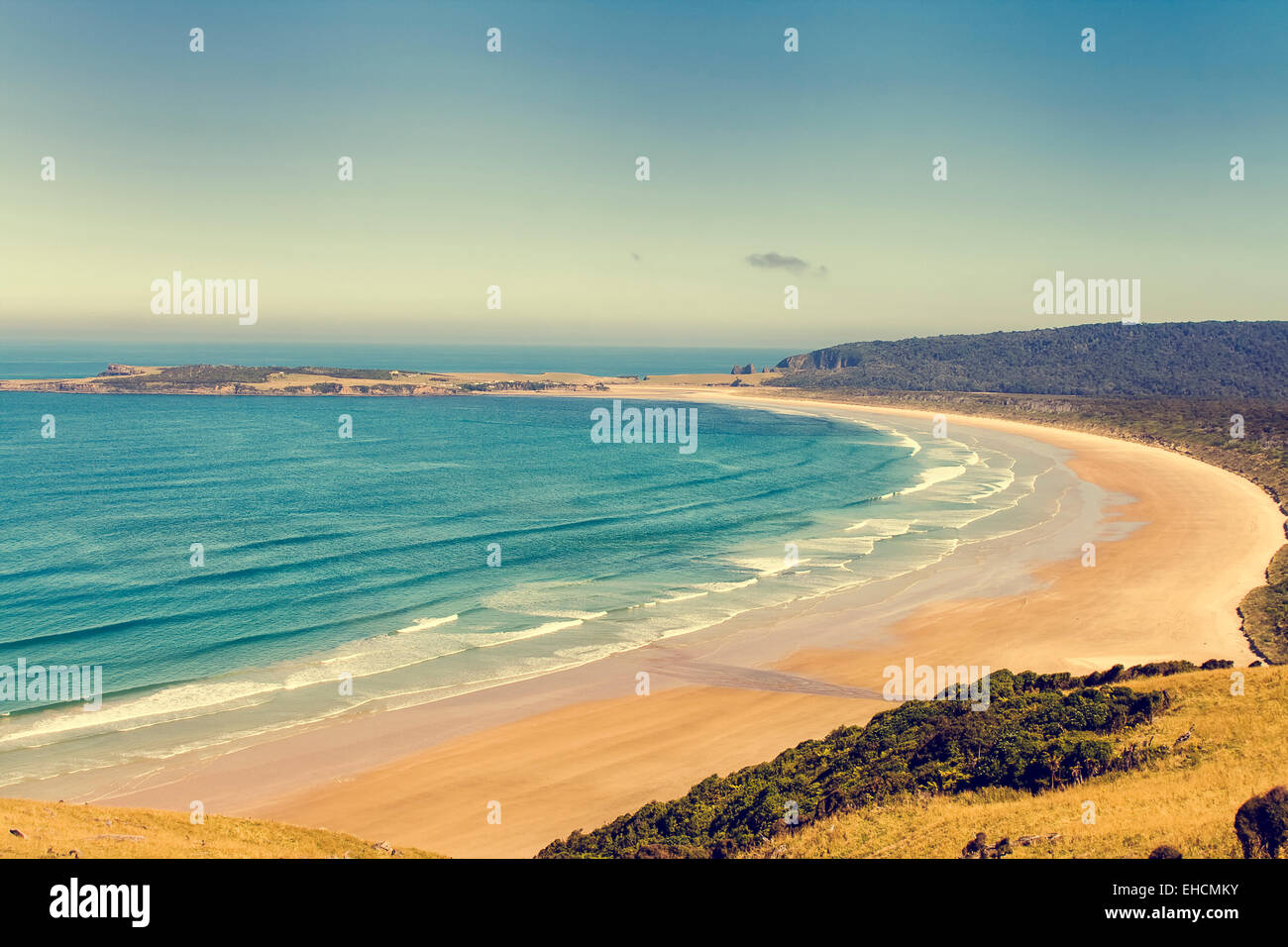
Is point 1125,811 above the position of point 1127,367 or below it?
below

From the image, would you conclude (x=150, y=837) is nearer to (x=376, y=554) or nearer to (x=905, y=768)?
(x=905, y=768)

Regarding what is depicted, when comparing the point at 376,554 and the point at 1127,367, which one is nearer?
the point at 376,554

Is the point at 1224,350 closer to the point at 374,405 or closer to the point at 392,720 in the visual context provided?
the point at 374,405

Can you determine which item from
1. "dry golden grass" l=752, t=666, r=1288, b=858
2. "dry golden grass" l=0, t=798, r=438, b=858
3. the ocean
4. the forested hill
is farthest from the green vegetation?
the forested hill

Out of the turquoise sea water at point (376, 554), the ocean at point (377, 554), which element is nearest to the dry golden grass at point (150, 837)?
the ocean at point (377, 554)

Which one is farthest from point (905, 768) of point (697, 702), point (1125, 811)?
point (697, 702)

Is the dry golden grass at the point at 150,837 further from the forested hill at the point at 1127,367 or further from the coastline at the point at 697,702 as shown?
the forested hill at the point at 1127,367
